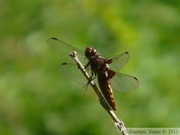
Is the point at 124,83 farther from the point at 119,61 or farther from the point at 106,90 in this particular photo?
the point at 106,90

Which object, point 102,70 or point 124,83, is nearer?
point 102,70

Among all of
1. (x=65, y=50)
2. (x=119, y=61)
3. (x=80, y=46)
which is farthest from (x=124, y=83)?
(x=80, y=46)

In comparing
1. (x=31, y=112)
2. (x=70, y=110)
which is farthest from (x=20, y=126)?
(x=70, y=110)

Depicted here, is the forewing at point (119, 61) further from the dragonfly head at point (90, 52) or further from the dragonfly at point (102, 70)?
the dragonfly head at point (90, 52)

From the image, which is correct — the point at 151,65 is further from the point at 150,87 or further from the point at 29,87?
the point at 29,87

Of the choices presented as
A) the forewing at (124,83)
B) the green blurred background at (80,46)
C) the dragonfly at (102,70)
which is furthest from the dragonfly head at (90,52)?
the green blurred background at (80,46)

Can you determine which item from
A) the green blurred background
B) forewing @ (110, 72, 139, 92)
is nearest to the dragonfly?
forewing @ (110, 72, 139, 92)

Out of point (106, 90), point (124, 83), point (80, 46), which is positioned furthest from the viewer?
point (80, 46)
